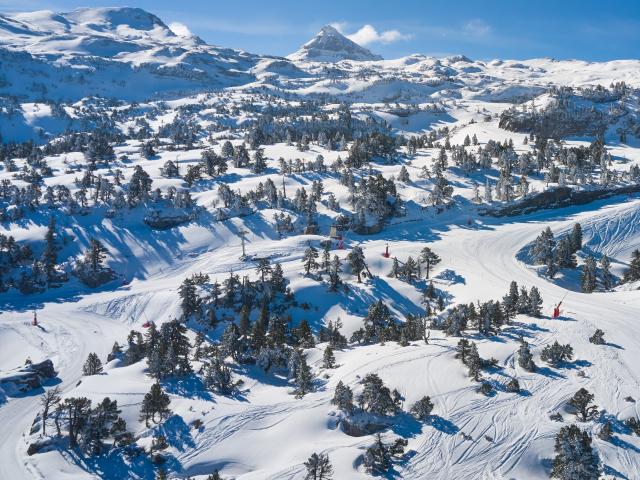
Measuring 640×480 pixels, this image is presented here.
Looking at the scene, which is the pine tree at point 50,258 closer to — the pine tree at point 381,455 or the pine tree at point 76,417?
the pine tree at point 76,417

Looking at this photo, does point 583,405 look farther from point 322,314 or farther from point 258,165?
point 258,165

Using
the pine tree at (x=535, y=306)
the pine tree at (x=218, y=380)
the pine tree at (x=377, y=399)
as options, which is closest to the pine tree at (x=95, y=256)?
the pine tree at (x=218, y=380)

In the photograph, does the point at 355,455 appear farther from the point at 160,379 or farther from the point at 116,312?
the point at 116,312

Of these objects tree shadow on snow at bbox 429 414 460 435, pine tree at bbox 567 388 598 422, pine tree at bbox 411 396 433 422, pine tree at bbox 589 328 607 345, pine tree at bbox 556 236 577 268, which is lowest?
tree shadow on snow at bbox 429 414 460 435

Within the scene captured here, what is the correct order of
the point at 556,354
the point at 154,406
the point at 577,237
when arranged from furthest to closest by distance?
the point at 577,237
the point at 556,354
the point at 154,406

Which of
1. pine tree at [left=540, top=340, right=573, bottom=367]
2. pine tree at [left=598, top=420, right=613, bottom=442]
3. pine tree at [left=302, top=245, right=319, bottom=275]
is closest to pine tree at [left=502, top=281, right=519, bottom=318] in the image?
pine tree at [left=540, top=340, right=573, bottom=367]

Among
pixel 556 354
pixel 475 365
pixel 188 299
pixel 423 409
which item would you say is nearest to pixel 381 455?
pixel 423 409

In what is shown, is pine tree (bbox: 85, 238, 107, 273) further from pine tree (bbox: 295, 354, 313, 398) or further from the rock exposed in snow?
pine tree (bbox: 295, 354, 313, 398)
